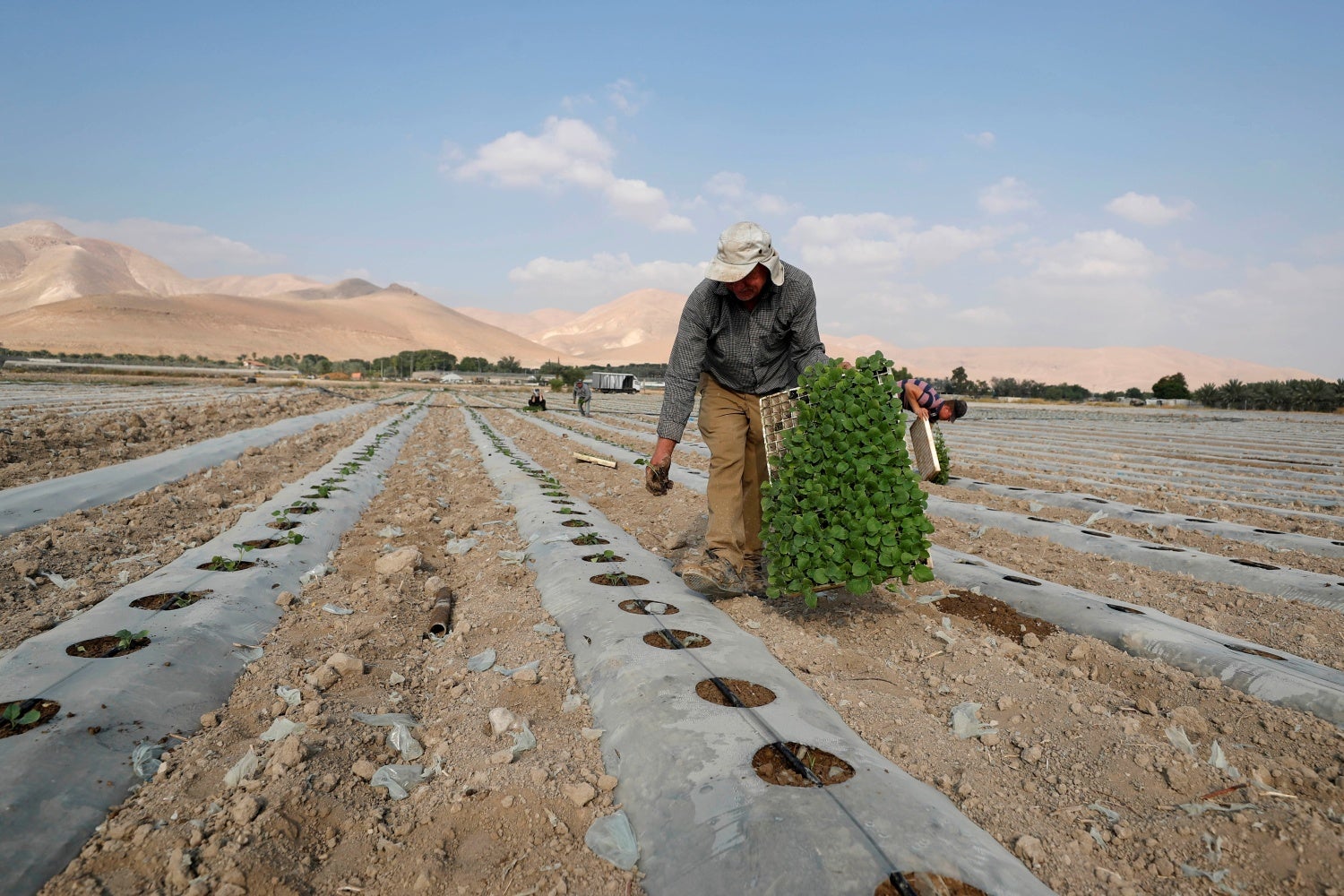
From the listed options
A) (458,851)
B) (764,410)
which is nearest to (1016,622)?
(764,410)

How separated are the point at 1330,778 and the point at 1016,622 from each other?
59.7 inches

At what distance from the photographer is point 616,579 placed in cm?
393

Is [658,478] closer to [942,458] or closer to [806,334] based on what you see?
[806,334]

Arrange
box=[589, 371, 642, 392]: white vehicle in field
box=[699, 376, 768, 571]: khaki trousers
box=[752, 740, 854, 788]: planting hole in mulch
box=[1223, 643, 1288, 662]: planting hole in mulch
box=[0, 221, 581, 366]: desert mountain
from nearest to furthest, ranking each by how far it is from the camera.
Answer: box=[752, 740, 854, 788]: planting hole in mulch → box=[1223, 643, 1288, 662]: planting hole in mulch → box=[699, 376, 768, 571]: khaki trousers → box=[589, 371, 642, 392]: white vehicle in field → box=[0, 221, 581, 366]: desert mountain

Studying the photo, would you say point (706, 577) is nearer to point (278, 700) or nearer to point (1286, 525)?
point (278, 700)

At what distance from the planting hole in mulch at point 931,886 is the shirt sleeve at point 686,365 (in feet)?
7.51

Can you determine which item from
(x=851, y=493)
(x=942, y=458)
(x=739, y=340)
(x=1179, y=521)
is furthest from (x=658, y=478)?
(x=1179, y=521)

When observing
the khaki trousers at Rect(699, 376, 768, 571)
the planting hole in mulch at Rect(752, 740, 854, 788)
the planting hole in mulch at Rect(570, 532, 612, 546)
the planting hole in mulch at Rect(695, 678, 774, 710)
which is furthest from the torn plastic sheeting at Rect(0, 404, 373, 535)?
the planting hole in mulch at Rect(752, 740, 854, 788)

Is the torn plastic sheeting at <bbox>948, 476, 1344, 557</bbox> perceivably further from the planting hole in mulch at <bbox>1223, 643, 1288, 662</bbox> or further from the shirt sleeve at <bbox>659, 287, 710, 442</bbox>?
the shirt sleeve at <bbox>659, 287, 710, 442</bbox>

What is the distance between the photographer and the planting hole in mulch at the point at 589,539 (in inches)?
191

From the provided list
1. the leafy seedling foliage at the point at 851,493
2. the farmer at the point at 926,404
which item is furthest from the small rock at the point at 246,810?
the farmer at the point at 926,404

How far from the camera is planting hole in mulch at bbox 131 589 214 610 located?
10.5 feet

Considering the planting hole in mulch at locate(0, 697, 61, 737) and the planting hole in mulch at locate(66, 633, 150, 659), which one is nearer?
the planting hole in mulch at locate(0, 697, 61, 737)

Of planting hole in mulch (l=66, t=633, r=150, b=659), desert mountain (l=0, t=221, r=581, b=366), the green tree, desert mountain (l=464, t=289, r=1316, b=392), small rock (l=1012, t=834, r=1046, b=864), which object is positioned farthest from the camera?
desert mountain (l=464, t=289, r=1316, b=392)
